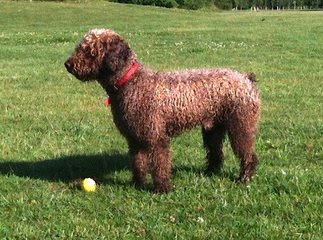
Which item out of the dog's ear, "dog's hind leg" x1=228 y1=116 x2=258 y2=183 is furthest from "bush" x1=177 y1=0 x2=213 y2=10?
the dog's ear

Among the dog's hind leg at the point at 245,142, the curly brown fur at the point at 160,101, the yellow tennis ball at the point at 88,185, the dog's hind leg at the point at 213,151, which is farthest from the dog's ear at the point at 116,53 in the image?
the dog's hind leg at the point at 213,151

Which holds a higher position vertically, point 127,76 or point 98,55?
point 98,55

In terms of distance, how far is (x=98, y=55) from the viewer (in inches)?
234

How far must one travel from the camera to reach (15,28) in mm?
34281

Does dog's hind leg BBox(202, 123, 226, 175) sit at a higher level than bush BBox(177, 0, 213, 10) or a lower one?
higher

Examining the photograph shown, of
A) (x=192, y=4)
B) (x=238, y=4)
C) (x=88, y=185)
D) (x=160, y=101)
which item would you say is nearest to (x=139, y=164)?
(x=88, y=185)

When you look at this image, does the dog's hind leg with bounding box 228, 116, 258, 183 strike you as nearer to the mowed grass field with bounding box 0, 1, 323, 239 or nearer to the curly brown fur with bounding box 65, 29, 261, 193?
the curly brown fur with bounding box 65, 29, 261, 193

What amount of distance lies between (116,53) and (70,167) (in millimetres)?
2011

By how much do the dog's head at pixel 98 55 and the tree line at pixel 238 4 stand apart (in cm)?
6473

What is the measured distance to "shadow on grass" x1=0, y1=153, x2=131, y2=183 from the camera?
23.1 ft

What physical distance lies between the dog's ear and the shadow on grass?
4.94ft

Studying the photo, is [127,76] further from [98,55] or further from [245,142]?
[245,142]

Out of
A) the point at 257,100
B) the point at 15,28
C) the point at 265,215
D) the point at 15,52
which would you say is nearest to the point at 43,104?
the point at 257,100

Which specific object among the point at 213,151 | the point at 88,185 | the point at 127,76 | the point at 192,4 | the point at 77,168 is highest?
the point at 127,76
